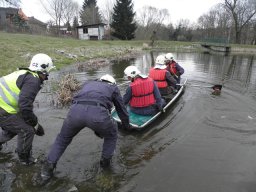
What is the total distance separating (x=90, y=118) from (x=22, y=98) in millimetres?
1250

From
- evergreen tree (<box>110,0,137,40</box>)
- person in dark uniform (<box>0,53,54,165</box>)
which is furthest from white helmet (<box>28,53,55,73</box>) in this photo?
evergreen tree (<box>110,0,137,40</box>)

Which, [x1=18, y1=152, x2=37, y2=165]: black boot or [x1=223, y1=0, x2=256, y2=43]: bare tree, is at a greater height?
[x1=223, y1=0, x2=256, y2=43]: bare tree

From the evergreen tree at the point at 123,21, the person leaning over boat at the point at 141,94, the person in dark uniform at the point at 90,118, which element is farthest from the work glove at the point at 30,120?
the evergreen tree at the point at 123,21

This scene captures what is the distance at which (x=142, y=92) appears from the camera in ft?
23.7

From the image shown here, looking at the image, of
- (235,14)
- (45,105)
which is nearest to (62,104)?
(45,105)

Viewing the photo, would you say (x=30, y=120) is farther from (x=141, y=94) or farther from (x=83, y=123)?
(x=141, y=94)

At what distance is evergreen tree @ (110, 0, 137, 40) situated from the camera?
162 ft

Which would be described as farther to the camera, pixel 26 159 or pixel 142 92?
pixel 142 92

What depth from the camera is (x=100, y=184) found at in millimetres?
4777

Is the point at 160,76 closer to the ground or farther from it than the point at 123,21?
closer to the ground

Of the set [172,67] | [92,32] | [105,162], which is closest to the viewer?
[105,162]

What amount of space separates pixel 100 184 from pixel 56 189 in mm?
793

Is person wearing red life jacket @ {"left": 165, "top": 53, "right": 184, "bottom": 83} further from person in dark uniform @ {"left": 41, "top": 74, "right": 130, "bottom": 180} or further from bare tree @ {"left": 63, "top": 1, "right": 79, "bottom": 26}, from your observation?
bare tree @ {"left": 63, "top": 1, "right": 79, "bottom": 26}

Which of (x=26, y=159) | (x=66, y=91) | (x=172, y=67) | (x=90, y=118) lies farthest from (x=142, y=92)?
(x=172, y=67)
